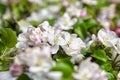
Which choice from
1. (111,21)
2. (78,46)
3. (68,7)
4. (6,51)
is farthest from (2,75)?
(111,21)

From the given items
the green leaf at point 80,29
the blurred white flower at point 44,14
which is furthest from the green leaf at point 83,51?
the blurred white flower at point 44,14

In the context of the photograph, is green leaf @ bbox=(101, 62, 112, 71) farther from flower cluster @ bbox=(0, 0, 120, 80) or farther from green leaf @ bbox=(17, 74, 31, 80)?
green leaf @ bbox=(17, 74, 31, 80)

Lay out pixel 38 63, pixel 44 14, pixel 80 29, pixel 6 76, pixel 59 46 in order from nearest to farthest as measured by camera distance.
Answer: pixel 38 63, pixel 6 76, pixel 59 46, pixel 80 29, pixel 44 14

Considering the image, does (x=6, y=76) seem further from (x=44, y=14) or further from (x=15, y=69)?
(x=44, y=14)

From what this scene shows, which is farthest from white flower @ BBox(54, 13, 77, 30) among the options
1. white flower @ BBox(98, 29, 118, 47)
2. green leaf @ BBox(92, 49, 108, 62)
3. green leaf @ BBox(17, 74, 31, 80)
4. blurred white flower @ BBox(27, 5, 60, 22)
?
green leaf @ BBox(17, 74, 31, 80)

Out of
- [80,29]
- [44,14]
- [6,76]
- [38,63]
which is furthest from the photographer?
[44,14]

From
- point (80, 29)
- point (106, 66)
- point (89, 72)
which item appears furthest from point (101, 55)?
point (80, 29)

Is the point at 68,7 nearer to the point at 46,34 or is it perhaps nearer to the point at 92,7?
the point at 92,7

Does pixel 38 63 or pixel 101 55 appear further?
pixel 101 55
